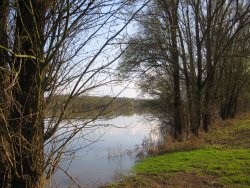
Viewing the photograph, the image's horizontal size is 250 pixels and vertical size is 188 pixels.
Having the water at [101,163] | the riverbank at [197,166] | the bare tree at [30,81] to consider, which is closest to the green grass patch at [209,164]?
the riverbank at [197,166]

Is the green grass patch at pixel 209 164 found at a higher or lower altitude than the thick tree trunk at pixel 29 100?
lower

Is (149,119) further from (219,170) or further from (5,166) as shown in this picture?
(5,166)

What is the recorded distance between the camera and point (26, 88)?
4.52 meters

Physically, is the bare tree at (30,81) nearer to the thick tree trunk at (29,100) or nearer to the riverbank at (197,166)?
the thick tree trunk at (29,100)

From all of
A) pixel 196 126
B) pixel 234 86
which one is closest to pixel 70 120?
pixel 196 126

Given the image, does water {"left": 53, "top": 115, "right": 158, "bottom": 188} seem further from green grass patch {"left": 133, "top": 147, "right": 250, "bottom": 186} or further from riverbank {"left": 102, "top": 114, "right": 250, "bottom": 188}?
green grass patch {"left": 133, "top": 147, "right": 250, "bottom": 186}

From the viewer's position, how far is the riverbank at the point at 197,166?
10961mm

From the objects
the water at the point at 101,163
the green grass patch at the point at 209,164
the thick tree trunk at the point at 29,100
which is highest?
the thick tree trunk at the point at 29,100

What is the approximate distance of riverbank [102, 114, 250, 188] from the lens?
36.0ft

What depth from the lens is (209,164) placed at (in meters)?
13.1

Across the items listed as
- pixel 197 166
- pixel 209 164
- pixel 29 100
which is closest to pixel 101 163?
pixel 197 166

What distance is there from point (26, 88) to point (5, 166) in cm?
89

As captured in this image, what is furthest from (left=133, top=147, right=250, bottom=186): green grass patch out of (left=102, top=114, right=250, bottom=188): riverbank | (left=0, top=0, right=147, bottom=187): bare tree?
(left=0, top=0, right=147, bottom=187): bare tree

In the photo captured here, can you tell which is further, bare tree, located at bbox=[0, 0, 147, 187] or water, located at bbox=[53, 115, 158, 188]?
water, located at bbox=[53, 115, 158, 188]
